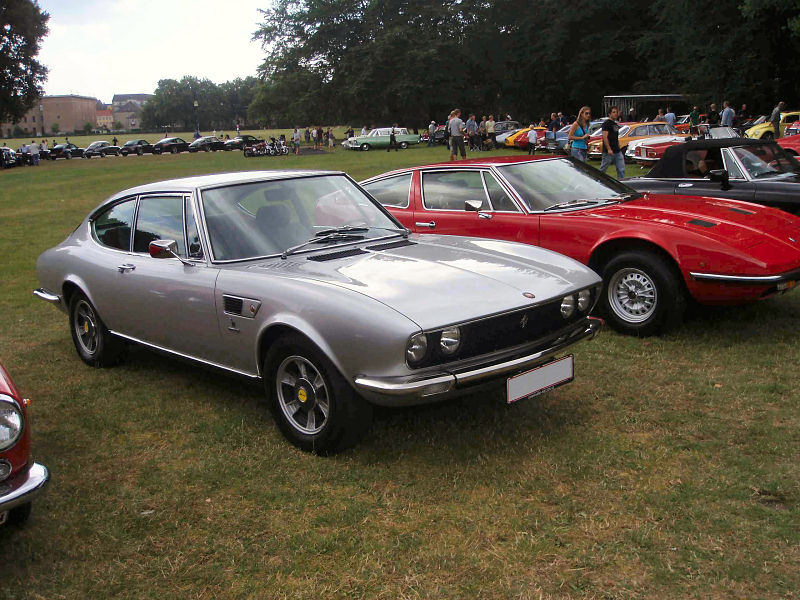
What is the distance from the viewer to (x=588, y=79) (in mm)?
52469

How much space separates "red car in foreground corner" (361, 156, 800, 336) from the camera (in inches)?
215

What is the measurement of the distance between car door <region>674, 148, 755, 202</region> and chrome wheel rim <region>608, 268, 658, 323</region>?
9.01 feet

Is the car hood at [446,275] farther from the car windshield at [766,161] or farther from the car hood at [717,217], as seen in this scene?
the car windshield at [766,161]

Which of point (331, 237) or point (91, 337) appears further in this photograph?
point (91, 337)

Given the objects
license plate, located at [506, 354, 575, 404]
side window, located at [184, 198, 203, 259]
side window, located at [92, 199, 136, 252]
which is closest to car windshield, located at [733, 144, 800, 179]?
license plate, located at [506, 354, 575, 404]

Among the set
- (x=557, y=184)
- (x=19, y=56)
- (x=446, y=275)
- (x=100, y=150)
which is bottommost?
(x=446, y=275)

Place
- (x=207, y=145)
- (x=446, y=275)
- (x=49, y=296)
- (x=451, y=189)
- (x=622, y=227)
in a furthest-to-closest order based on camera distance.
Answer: (x=207, y=145) → (x=451, y=189) → (x=49, y=296) → (x=622, y=227) → (x=446, y=275)

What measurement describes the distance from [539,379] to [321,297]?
1255 mm

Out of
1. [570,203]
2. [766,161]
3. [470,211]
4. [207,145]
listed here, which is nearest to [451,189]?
[470,211]

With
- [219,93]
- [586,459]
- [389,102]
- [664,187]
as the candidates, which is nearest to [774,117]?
[664,187]

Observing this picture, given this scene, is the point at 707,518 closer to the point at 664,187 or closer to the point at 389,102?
the point at 664,187

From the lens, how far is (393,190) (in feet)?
24.5

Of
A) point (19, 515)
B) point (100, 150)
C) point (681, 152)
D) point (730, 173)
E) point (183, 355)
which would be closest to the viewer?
point (19, 515)

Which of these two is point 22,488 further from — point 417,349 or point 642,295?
point 642,295
